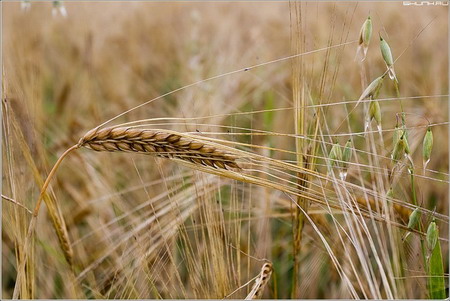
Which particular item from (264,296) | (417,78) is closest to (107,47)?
(417,78)

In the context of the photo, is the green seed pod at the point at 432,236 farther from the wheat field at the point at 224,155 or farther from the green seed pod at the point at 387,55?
the green seed pod at the point at 387,55

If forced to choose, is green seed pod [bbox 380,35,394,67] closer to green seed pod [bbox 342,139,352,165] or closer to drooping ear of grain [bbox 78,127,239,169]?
green seed pod [bbox 342,139,352,165]

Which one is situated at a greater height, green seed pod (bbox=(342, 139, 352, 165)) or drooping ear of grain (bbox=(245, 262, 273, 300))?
green seed pod (bbox=(342, 139, 352, 165))

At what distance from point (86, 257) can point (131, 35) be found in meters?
1.66

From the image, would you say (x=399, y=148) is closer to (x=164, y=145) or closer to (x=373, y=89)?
(x=373, y=89)

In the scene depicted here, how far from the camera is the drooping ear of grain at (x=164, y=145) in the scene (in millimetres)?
682

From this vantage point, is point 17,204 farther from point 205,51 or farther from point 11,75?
point 205,51

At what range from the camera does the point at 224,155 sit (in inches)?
27.0

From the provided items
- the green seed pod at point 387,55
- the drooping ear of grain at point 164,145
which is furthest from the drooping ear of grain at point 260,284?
the green seed pod at point 387,55

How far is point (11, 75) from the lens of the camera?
1.01 meters

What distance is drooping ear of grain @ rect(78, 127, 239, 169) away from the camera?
682 mm

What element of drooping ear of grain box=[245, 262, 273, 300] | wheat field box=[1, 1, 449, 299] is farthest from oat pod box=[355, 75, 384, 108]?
drooping ear of grain box=[245, 262, 273, 300]

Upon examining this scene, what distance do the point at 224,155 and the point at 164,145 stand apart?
0.23 feet

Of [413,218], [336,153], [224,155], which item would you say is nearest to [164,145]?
[224,155]
